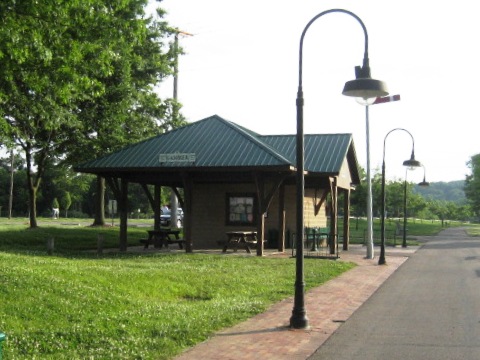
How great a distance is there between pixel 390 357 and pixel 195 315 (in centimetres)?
327

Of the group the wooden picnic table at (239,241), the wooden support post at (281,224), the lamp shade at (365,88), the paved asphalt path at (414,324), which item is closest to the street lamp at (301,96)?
the lamp shade at (365,88)

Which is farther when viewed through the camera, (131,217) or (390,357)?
(131,217)

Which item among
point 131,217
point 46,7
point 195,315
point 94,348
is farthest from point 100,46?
point 131,217

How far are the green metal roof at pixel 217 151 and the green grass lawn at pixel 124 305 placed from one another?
560 cm

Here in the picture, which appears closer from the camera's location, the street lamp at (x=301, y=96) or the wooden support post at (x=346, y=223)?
the street lamp at (x=301, y=96)

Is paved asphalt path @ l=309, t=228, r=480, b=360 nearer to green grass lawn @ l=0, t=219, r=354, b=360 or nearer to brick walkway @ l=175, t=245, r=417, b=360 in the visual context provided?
brick walkway @ l=175, t=245, r=417, b=360

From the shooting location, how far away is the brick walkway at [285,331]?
774cm

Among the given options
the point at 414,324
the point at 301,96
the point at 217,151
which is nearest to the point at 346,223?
the point at 217,151

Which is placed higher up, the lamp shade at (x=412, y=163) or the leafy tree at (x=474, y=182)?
the leafy tree at (x=474, y=182)

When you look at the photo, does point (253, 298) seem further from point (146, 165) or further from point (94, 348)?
point (146, 165)

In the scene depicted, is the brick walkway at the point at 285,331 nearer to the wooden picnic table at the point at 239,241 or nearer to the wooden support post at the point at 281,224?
the wooden picnic table at the point at 239,241

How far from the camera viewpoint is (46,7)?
41.2ft

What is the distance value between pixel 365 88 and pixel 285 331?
146 inches

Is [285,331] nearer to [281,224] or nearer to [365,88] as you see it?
[365,88]
